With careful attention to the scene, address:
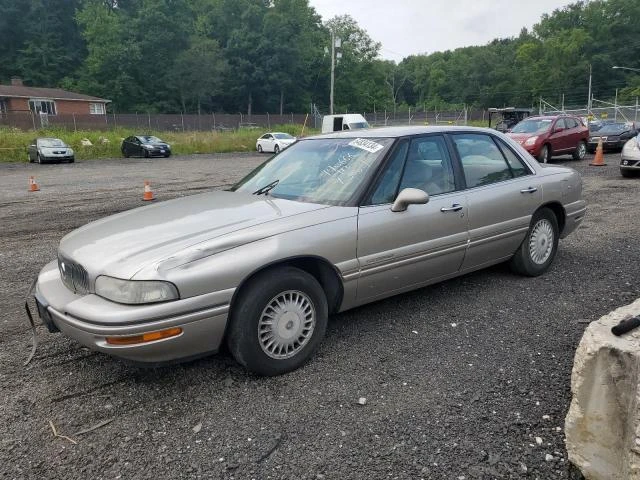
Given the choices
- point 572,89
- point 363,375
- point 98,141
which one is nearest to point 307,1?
point 572,89

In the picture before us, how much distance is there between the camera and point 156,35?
66.7m

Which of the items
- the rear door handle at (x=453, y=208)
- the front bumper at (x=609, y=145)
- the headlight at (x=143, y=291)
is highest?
the rear door handle at (x=453, y=208)

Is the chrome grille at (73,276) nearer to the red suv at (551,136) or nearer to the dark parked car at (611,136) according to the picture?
the red suv at (551,136)

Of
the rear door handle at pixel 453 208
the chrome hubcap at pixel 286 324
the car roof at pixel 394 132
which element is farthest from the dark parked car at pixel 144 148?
the chrome hubcap at pixel 286 324

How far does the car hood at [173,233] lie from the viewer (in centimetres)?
298

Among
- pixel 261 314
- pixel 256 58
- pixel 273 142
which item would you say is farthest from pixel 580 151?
pixel 256 58

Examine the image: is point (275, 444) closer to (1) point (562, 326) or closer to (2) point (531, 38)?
(1) point (562, 326)

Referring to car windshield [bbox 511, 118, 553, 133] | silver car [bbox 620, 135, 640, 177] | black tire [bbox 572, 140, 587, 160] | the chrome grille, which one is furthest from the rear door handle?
black tire [bbox 572, 140, 587, 160]

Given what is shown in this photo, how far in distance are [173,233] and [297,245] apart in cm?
81

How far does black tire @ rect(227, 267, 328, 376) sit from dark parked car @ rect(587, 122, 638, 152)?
20819 mm

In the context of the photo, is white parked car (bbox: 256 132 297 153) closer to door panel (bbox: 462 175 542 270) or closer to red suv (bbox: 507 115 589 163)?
red suv (bbox: 507 115 589 163)

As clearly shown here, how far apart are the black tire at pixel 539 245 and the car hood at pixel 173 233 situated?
2.42 metres

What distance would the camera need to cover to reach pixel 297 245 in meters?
3.27

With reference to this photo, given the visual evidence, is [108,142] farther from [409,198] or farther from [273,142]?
[409,198]
